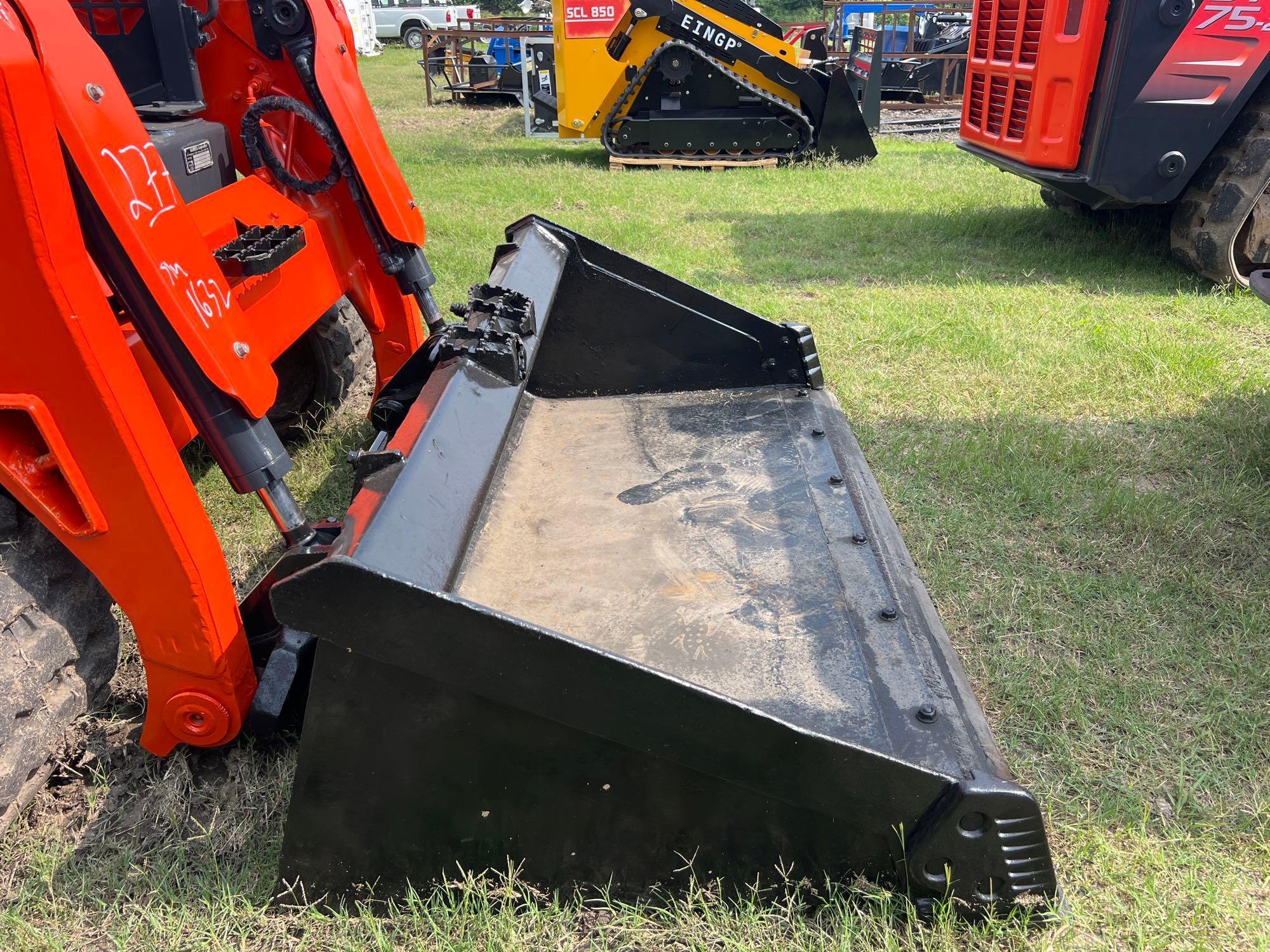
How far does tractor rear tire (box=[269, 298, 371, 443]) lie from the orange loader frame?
145cm

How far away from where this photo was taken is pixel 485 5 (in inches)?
1647

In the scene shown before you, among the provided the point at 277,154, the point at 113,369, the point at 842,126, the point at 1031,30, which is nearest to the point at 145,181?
the point at 113,369

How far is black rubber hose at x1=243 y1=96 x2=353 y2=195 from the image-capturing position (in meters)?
2.43

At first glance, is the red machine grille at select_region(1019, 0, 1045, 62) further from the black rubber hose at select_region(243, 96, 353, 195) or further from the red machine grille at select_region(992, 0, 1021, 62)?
the black rubber hose at select_region(243, 96, 353, 195)

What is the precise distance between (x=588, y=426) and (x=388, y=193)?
0.85 meters

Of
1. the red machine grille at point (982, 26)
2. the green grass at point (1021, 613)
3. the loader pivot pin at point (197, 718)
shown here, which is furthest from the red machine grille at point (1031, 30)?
the loader pivot pin at point (197, 718)

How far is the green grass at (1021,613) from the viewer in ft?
5.64

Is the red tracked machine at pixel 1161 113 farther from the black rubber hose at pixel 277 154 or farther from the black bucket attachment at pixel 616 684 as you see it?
the black rubber hose at pixel 277 154

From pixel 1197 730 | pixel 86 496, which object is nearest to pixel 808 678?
pixel 1197 730

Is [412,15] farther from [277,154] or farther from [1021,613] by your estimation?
[1021,613]

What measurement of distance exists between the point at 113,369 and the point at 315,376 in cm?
196

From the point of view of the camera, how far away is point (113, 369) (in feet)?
4.92

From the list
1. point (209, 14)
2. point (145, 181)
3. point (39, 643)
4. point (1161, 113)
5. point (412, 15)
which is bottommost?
point (412, 15)

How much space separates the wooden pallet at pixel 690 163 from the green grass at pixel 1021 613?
326 centimetres
